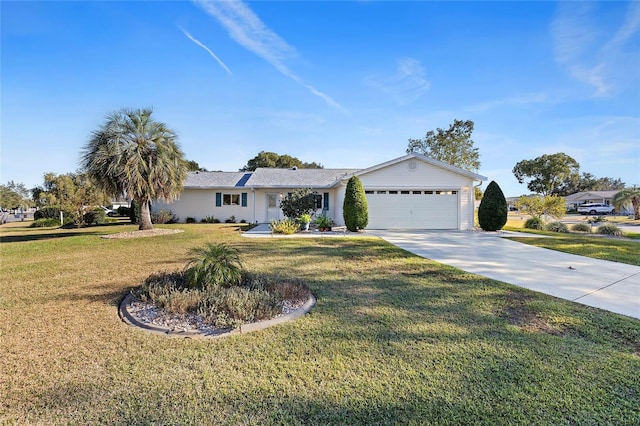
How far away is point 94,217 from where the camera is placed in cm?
2028

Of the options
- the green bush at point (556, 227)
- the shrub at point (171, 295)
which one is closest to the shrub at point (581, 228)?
the green bush at point (556, 227)

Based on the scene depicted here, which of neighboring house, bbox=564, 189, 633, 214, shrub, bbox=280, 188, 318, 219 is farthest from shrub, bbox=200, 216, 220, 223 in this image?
neighboring house, bbox=564, 189, 633, 214

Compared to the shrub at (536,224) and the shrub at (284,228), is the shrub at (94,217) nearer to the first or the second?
the shrub at (284,228)

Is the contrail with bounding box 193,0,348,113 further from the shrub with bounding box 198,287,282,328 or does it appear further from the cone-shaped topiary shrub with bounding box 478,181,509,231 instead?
the cone-shaped topiary shrub with bounding box 478,181,509,231

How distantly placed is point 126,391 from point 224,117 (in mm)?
15553

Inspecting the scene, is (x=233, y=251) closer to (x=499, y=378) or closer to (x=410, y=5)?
(x=499, y=378)

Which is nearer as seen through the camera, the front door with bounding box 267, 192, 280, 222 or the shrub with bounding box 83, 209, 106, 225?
the shrub with bounding box 83, 209, 106, 225

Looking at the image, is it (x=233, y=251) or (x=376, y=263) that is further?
(x=376, y=263)

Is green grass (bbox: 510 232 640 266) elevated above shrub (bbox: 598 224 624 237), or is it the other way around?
shrub (bbox: 598 224 624 237)

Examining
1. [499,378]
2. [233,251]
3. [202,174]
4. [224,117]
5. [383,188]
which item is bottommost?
[499,378]

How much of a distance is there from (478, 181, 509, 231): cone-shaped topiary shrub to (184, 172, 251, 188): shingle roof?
16286 mm

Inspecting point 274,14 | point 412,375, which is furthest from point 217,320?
point 274,14

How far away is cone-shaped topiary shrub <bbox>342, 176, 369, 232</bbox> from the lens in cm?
1448

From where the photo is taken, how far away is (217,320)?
374 cm
